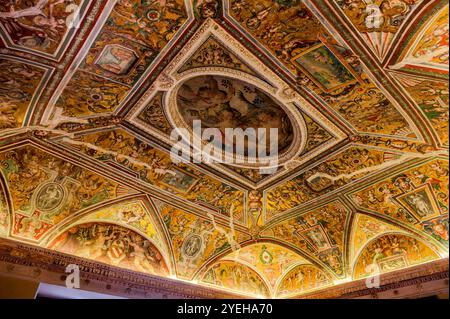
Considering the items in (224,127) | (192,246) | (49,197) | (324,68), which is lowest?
(192,246)

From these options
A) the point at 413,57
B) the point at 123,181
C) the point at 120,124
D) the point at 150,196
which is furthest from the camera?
the point at 150,196

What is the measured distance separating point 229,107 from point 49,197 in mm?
5546

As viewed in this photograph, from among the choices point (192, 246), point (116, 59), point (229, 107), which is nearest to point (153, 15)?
point (116, 59)

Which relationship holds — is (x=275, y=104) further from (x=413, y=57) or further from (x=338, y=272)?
(x=338, y=272)

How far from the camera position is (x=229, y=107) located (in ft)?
27.2

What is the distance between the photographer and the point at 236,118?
28.3ft

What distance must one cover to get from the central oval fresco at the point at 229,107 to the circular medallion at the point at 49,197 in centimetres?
412

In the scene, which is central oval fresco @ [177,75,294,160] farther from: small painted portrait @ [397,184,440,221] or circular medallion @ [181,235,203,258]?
circular medallion @ [181,235,203,258]

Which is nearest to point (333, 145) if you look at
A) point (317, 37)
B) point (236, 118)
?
point (236, 118)

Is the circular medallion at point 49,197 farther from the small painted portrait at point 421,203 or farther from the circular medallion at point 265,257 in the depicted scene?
the small painted portrait at point 421,203

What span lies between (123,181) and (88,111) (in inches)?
107

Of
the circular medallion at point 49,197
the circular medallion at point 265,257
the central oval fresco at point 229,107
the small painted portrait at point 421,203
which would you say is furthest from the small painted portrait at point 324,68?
the circular medallion at point 265,257

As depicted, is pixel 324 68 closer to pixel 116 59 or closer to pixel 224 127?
pixel 224 127

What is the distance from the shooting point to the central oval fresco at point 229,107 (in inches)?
301
